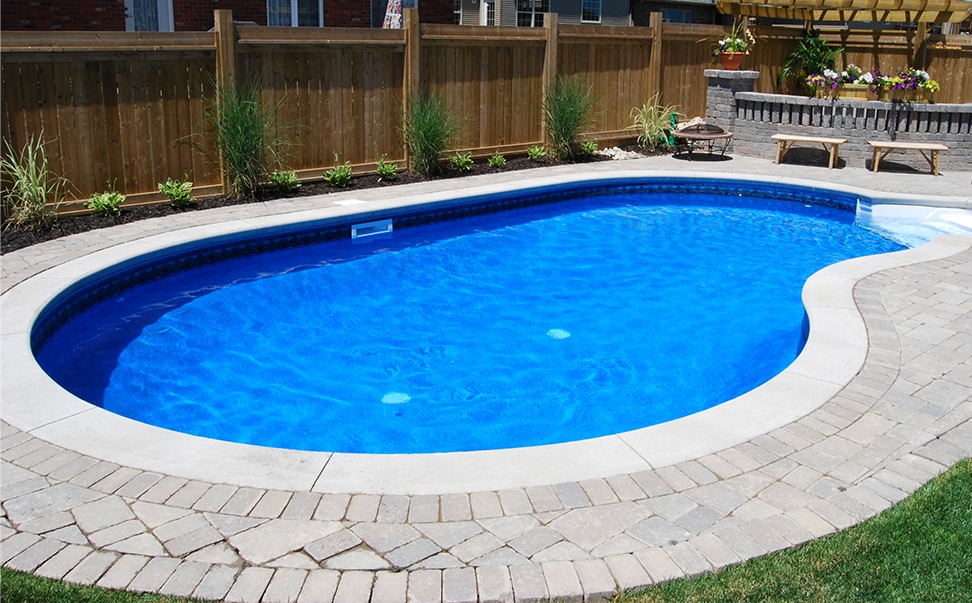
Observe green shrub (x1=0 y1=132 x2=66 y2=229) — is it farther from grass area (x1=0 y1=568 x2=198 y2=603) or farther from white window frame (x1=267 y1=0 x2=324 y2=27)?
white window frame (x1=267 y1=0 x2=324 y2=27)

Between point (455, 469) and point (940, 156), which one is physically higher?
point (940, 156)

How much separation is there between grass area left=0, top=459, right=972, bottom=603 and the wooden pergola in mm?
14006

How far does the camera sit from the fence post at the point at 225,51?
9.66 meters

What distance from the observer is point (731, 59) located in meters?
15.1

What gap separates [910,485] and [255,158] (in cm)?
808

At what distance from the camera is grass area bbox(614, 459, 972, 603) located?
3.12 m

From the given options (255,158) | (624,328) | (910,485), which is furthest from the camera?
(255,158)

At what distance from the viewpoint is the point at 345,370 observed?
6477 millimetres

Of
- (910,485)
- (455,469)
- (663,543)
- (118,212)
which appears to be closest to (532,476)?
(455,469)

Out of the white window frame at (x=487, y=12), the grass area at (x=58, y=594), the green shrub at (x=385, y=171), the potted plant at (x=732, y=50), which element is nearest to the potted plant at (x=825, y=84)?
the potted plant at (x=732, y=50)

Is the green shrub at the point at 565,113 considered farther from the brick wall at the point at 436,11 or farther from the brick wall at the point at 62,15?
the brick wall at the point at 62,15

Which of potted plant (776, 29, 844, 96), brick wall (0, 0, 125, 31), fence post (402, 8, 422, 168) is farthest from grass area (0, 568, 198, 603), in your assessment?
potted plant (776, 29, 844, 96)

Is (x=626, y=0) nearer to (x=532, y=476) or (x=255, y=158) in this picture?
(x=255, y=158)

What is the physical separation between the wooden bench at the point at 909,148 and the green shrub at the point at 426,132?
21.7 feet
